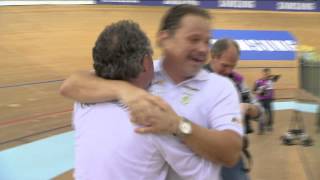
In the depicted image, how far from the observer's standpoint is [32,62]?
1262 cm

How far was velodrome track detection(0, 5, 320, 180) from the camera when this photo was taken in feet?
21.2

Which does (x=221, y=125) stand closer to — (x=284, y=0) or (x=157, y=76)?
(x=157, y=76)

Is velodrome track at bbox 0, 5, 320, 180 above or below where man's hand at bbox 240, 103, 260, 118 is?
below

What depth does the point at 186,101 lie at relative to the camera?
1468mm

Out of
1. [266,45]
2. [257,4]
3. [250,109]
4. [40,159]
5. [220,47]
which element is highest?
[220,47]

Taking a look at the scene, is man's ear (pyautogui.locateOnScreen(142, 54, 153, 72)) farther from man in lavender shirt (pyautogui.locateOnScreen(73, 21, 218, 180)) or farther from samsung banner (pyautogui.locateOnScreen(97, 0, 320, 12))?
samsung banner (pyautogui.locateOnScreen(97, 0, 320, 12))

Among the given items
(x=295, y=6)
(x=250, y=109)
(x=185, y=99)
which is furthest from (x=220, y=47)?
(x=295, y=6)

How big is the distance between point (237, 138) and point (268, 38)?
1378 cm

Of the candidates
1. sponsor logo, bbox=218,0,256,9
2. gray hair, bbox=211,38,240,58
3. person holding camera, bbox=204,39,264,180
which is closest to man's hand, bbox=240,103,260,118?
person holding camera, bbox=204,39,264,180

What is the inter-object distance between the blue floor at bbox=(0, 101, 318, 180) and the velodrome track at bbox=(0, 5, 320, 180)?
0.21 feet

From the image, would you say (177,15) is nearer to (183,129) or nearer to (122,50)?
(122,50)

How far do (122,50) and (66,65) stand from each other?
11.5 meters

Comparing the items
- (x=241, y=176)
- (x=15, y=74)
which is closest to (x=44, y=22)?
(x=15, y=74)

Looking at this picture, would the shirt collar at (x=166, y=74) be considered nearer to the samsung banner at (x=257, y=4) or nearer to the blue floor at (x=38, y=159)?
the blue floor at (x=38, y=159)
